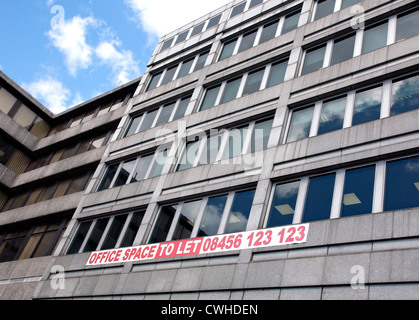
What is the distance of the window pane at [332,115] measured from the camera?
15680 mm

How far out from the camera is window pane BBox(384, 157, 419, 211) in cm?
1197

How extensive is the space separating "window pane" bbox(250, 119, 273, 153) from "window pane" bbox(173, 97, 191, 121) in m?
5.91

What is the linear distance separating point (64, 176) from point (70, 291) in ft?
41.2

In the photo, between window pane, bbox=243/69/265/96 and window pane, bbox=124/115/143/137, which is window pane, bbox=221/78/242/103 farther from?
window pane, bbox=124/115/143/137

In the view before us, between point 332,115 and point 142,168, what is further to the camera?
point 142,168

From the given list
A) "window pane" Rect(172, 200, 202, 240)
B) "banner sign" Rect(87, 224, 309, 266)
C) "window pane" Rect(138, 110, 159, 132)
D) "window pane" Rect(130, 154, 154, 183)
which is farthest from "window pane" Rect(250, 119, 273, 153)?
"window pane" Rect(138, 110, 159, 132)

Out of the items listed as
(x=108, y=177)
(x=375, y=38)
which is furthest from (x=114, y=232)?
(x=375, y=38)

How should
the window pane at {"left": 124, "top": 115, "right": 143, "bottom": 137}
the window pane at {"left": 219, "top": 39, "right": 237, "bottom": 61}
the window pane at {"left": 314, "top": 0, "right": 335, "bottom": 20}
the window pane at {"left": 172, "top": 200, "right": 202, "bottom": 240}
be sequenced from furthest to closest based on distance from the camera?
1. the window pane at {"left": 124, "top": 115, "right": 143, "bottom": 137}
2. the window pane at {"left": 219, "top": 39, "right": 237, "bottom": 61}
3. the window pane at {"left": 314, "top": 0, "right": 335, "bottom": 20}
4. the window pane at {"left": 172, "top": 200, "right": 202, "bottom": 240}

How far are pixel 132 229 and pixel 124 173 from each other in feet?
15.6

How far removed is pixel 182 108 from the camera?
23.8 m

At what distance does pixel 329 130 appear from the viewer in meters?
15.7

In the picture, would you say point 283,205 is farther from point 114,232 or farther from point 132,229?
point 114,232
